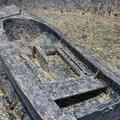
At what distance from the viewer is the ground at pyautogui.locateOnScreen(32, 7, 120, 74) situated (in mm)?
7930

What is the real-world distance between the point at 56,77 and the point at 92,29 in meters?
4.18

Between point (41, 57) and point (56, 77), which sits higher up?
point (41, 57)

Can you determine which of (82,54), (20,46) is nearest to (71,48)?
(82,54)

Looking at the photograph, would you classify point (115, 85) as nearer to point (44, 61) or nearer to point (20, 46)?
point (44, 61)

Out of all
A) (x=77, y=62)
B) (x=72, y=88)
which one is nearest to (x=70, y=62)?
(x=77, y=62)

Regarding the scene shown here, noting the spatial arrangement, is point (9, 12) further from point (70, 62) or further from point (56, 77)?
point (56, 77)

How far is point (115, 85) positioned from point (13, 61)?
5.50 ft

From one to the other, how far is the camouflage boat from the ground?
143cm

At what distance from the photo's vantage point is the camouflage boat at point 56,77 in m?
4.13

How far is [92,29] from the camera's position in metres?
9.34

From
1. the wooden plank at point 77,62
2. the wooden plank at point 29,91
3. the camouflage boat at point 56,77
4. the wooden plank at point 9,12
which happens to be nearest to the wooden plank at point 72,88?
the camouflage boat at point 56,77

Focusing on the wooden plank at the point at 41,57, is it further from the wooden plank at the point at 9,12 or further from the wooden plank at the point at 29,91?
the wooden plank at the point at 9,12

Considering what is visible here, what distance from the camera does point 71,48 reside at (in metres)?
5.91

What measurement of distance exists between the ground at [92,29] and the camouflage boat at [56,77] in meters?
1.43
